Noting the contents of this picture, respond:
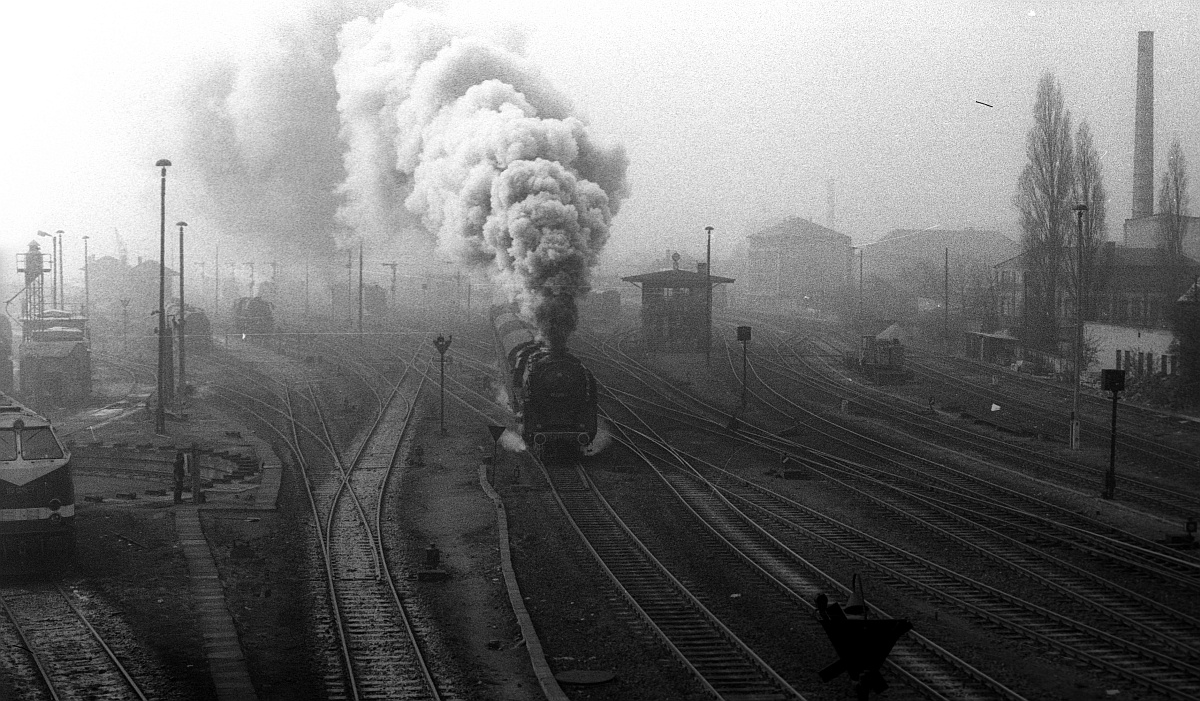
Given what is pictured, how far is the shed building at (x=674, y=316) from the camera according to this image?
5356 cm

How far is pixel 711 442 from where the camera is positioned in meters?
31.8

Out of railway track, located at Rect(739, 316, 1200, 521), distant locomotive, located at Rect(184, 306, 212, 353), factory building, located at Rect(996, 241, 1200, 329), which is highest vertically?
factory building, located at Rect(996, 241, 1200, 329)

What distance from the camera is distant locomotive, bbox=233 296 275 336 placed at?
72375 mm

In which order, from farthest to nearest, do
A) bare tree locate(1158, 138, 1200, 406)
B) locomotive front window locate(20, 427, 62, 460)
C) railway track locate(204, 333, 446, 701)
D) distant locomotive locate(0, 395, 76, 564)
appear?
bare tree locate(1158, 138, 1200, 406), locomotive front window locate(20, 427, 62, 460), distant locomotive locate(0, 395, 76, 564), railway track locate(204, 333, 446, 701)

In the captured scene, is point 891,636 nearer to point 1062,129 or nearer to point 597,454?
point 597,454

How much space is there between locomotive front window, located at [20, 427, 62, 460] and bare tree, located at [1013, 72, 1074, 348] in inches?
1711

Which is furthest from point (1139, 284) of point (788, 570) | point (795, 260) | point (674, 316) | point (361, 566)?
point (795, 260)

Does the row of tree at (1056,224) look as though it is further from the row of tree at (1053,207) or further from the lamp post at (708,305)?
the lamp post at (708,305)

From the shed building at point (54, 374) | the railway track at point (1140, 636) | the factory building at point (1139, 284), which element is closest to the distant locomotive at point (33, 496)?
the railway track at point (1140, 636)

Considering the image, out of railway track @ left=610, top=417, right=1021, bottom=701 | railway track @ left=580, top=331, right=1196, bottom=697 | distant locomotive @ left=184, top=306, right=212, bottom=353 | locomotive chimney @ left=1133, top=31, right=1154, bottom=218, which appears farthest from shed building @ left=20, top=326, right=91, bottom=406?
locomotive chimney @ left=1133, top=31, right=1154, bottom=218

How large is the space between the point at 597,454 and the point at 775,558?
429 inches

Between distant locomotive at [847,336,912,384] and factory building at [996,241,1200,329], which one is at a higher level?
factory building at [996,241,1200,329]

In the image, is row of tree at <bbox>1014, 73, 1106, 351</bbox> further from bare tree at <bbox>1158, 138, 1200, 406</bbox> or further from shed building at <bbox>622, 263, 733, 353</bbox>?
shed building at <bbox>622, 263, 733, 353</bbox>

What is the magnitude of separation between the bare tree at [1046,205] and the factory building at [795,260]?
2170 inches
